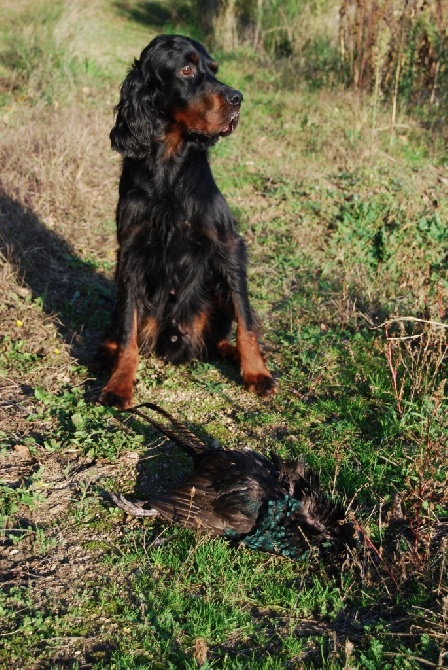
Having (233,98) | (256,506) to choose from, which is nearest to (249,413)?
(256,506)

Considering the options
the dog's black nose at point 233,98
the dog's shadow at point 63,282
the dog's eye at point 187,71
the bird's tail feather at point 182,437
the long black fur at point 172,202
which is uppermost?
the dog's eye at point 187,71

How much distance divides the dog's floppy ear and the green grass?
1.18m

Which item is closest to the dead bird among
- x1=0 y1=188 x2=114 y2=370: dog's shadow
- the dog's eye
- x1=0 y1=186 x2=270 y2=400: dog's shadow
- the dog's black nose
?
x1=0 y1=186 x2=270 y2=400: dog's shadow

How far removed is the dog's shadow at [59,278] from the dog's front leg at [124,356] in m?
0.30

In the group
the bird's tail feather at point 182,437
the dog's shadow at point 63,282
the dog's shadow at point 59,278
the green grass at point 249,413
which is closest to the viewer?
the green grass at point 249,413

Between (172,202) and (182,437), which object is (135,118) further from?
(182,437)

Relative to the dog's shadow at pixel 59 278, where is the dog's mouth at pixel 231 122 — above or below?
above

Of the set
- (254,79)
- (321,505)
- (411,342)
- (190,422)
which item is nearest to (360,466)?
(321,505)

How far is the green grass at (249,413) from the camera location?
246 centimetres

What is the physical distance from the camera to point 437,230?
5.84 m

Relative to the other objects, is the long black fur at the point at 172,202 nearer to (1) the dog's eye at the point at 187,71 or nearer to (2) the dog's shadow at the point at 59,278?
(1) the dog's eye at the point at 187,71

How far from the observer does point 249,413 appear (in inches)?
150

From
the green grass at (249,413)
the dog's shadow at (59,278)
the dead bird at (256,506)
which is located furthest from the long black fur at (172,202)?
the dead bird at (256,506)

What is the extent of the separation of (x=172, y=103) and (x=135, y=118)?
8.0 inches
